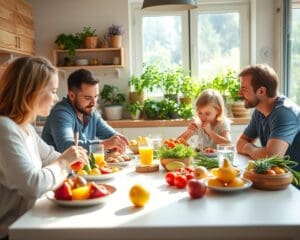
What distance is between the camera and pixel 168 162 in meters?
1.99

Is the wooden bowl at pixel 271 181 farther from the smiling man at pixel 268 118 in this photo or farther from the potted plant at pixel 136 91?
the potted plant at pixel 136 91

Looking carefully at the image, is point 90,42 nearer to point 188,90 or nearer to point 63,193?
point 188,90

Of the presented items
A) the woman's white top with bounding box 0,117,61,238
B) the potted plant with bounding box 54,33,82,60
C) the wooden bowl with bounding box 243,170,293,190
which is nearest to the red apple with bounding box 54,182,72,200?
the woman's white top with bounding box 0,117,61,238

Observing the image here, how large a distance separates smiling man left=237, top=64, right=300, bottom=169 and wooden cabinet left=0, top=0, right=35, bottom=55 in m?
2.22

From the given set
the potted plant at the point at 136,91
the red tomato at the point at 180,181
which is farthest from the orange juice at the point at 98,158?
the potted plant at the point at 136,91

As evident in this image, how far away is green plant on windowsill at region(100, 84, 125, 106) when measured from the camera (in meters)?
4.38

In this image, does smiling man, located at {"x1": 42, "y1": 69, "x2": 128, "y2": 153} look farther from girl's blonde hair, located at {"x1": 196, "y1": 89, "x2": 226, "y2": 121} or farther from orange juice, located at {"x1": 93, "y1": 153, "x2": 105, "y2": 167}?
girl's blonde hair, located at {"x1": 196, "y1": 89, "x2": 226, "y2": 121}


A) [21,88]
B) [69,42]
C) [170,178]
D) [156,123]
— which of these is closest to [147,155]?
[170,178]

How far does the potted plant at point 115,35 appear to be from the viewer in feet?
14.1

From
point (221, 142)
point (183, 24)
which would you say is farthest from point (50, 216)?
point (183, 24)

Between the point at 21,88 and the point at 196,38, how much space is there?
3.21 metres

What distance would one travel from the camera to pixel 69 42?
429cm

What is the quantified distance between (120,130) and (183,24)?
1430mm

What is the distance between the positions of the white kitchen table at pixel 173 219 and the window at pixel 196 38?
3196 mm
